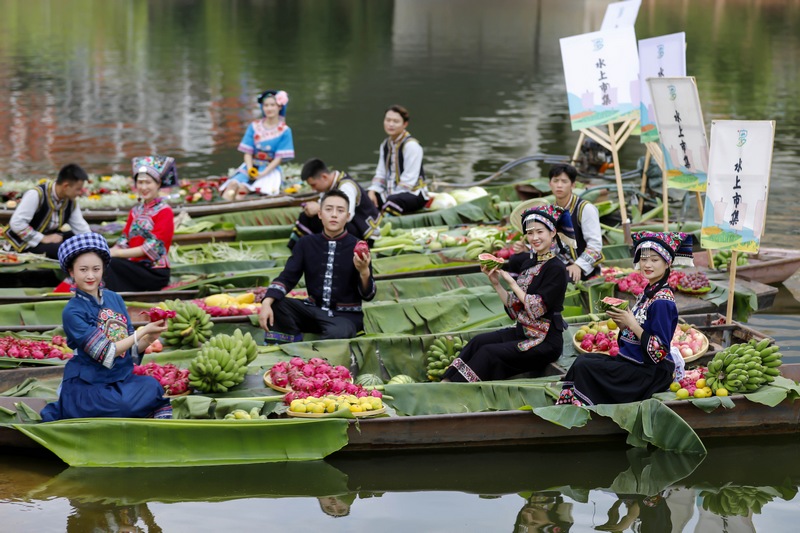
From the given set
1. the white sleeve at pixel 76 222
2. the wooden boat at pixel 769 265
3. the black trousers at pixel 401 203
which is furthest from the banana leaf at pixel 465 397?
the black trousers at pixel 401 203

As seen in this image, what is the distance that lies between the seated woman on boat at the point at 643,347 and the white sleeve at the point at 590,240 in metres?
1.82

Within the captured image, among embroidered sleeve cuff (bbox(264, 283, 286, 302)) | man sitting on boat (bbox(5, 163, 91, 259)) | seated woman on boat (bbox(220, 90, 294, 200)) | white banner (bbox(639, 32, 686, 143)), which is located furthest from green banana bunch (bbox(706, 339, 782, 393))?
seated woman on boat (bbox(220, 90, 294, 200))

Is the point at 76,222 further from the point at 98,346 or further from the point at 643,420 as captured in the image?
the point at 643,420

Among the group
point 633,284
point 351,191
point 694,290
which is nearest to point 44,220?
point 351,191

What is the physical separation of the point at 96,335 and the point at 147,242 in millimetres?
2743

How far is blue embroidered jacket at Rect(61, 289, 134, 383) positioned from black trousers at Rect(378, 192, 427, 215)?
5.15 metres

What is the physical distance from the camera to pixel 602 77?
1006cm

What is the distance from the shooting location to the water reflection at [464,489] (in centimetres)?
595

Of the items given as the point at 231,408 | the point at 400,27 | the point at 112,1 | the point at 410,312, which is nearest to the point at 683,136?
the point at 410,312

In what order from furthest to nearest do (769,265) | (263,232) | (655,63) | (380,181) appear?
(380,181), (263,232), (655,63), (769,265)

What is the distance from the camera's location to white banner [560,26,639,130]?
395 inches

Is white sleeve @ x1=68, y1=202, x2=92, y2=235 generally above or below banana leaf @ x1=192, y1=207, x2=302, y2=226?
above

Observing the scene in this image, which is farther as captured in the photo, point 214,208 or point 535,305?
point 214,208

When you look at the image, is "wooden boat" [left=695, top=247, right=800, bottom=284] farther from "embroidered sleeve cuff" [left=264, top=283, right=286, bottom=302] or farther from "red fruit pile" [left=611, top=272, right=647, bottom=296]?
"embroidered sleeve cuff" [left=264, top=283, right=286, bottom=302]
